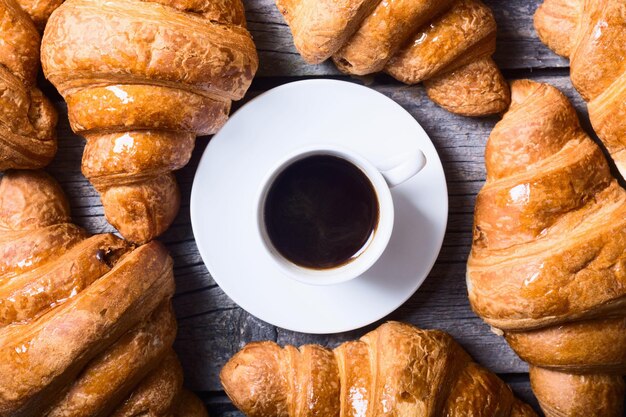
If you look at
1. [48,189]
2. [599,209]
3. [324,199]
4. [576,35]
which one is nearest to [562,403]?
[599,209]

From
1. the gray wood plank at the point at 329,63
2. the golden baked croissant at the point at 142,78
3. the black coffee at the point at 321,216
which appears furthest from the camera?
the gray wood plank at the point at 329,63

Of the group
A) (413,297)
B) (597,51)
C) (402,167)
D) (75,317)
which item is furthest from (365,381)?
(597,51)

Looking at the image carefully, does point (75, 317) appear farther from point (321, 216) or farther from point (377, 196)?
point (377, 196)

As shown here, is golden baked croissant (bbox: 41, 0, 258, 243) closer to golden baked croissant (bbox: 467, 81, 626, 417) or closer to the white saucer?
the white saucer

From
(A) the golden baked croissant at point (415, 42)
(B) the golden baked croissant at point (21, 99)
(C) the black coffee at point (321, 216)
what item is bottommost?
(C) the black coffee at point (321, 216)

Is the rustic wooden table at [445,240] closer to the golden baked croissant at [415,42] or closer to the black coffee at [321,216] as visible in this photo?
the golden baked croissant at [415,42]

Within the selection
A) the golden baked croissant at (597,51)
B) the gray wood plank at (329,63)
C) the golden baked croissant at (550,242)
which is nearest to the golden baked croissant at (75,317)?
the gray wood plank at (329,63)

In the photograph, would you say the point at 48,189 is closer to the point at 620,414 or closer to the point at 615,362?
the point at 615,362
